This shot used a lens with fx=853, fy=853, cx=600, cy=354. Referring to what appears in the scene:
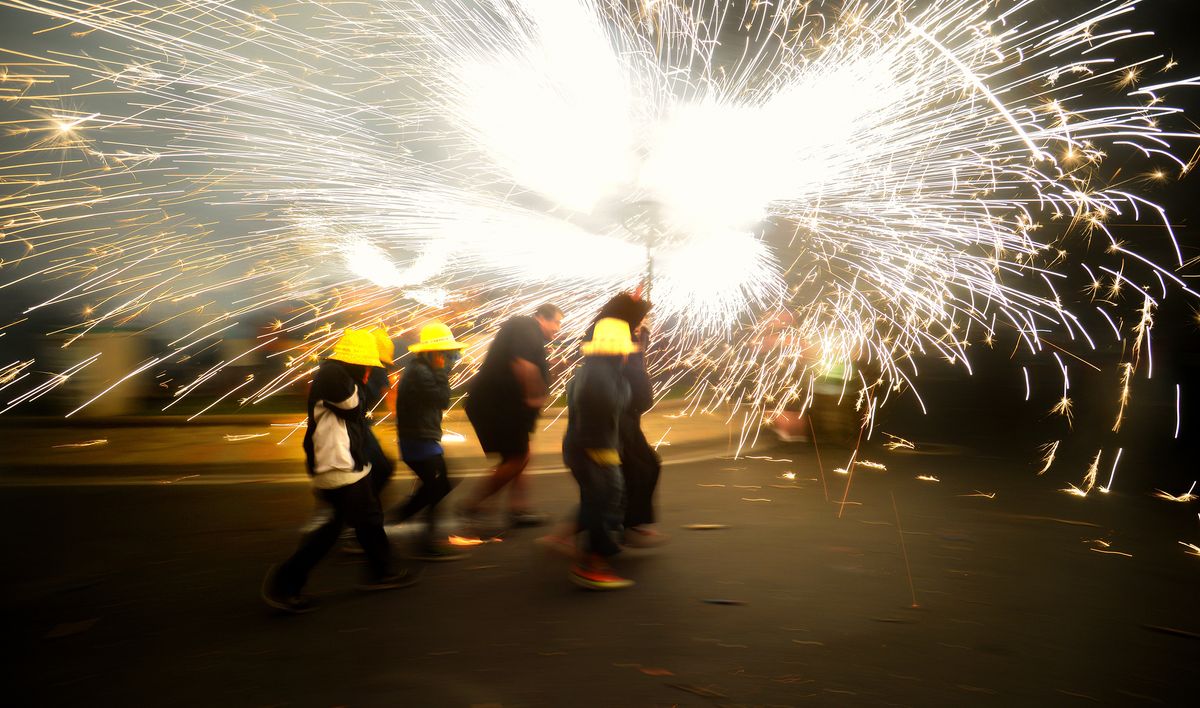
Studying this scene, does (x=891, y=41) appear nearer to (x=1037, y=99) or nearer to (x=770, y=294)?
(x=1037, y=99)

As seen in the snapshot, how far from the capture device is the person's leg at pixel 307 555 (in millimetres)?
4363

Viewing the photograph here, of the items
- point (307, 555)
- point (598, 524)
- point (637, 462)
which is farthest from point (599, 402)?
point (307, 555)

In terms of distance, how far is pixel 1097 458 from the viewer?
10234 millimetres

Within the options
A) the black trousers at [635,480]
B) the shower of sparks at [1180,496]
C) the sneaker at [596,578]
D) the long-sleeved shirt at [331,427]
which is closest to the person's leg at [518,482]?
the black trousers at [635,480]

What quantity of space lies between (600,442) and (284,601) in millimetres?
1870

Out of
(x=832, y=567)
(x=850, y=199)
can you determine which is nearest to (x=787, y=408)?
(x=850, y=199)

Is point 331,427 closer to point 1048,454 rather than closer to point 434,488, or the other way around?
point 434,488

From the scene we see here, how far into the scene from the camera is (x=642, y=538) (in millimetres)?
5934

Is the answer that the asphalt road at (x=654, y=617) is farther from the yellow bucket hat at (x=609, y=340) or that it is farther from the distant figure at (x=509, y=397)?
the yellow bucket hat at (x=609, y=340)

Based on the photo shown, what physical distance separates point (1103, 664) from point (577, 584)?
2594mm

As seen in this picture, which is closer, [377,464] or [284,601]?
[284,601]

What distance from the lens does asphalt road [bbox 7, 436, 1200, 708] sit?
11.5ft

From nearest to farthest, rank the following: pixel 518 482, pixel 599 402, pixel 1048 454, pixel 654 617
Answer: pixel 654 617, pixel 599 402, pixel 518 482, pixel 1048 454

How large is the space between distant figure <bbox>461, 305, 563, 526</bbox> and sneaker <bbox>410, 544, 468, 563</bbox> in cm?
53
